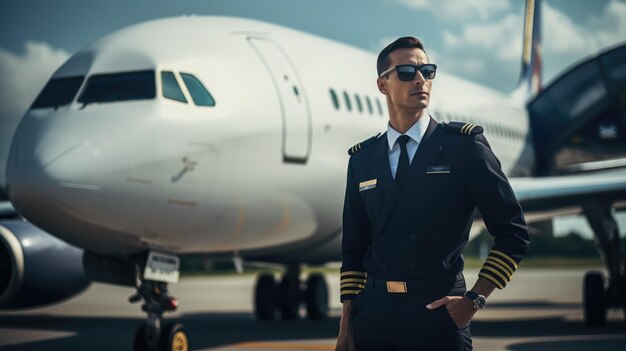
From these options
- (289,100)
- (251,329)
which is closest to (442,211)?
(289,100)

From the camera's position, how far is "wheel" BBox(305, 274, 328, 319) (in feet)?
42.2

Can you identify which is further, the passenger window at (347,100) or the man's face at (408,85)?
the passenger window at (347,100)

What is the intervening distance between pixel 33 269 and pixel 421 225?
300 inches

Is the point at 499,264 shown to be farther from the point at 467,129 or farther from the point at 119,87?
the point at 119,87

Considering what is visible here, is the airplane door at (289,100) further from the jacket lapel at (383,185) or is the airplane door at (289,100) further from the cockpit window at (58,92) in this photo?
the jacket lapel at (383,185)

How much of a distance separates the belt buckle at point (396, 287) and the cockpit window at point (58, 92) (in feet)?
15.0

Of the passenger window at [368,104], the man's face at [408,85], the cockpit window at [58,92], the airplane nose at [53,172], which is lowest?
the man's face at [408,85]

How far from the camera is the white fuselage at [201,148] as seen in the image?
6273mm

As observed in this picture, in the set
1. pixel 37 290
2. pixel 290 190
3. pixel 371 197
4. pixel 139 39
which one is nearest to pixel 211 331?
pixel 37 290

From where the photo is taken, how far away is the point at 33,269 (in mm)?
9664

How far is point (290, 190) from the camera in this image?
788 centimetres

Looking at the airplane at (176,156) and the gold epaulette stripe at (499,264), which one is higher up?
the airplane at (176,156)

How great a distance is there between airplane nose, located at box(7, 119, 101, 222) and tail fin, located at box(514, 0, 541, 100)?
1590 centimetres

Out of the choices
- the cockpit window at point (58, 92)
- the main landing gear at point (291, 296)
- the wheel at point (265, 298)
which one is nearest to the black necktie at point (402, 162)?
the cockpit window at point (58, 92)
